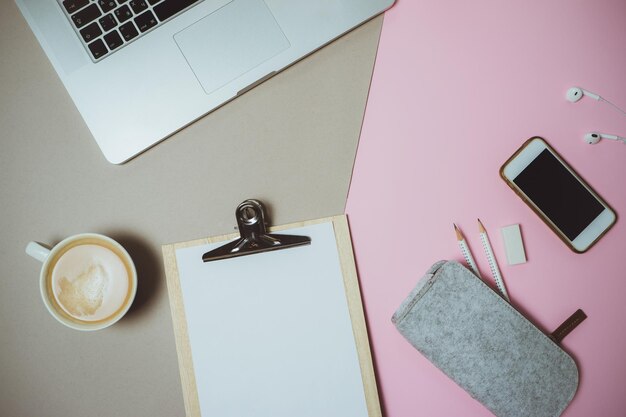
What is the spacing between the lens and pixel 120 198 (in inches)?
26.5

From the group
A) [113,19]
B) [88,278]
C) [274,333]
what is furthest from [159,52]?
[274,333]

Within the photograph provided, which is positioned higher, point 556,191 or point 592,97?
point 592,97

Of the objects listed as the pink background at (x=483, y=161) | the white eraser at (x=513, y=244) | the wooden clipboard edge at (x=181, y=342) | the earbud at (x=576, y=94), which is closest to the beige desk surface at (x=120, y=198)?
the wooden clipboard edge at (x=181, y=342)

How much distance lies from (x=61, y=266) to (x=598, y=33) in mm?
893

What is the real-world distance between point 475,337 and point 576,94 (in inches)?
16.5

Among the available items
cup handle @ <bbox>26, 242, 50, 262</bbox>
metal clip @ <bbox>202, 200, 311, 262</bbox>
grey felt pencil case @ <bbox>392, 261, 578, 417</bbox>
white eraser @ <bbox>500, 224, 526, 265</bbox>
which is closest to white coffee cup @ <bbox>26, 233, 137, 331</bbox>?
cup handle @ <bbox>26, 242, 50, 262</bbox>

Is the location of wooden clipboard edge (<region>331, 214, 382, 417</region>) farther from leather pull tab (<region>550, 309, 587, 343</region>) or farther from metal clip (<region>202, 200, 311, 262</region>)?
leather pull tab (<region>550, 309, 587, 343</region>)

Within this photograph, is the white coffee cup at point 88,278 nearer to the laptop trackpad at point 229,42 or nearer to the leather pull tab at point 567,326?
the laptop trackpad at point 229,42

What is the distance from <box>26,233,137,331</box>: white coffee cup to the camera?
0.60m

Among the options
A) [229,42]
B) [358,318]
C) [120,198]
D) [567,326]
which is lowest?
[567,326]

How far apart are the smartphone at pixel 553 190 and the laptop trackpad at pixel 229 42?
0.42m

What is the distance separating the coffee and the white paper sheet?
85mm

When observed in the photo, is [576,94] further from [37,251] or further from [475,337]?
[37,251]

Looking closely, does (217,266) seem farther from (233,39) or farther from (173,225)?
(233,39)
